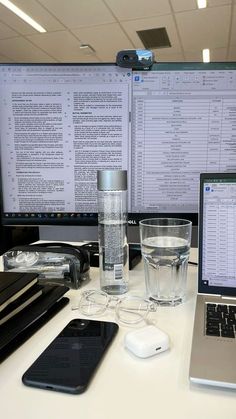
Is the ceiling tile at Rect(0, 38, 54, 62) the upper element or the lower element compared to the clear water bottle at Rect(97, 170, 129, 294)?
upper

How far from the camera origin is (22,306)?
19.2 inches

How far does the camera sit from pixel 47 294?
0.55 metres

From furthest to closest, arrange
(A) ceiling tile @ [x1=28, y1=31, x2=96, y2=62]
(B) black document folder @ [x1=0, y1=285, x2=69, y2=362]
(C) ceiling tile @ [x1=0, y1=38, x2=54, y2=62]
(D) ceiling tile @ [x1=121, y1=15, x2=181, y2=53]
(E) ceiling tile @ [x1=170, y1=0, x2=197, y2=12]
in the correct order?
(C) ceiling tile @ [x1=0, y1=38, x2=54, y2=62], (A) ceiling tile @ [x1=28, y1=31, x2=96, y2=62], (D) ceiling tile @ [x1=121, y1=15, x2=181, y2=53], (E) ceiling tile @ [x1=170, y1=0, x2=197, y2=12], (B) black document folder @ [x1=0, y1=285, x2=69, y2=362]

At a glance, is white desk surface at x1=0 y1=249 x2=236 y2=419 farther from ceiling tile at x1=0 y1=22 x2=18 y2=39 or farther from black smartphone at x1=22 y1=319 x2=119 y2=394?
ceiling tile at x1=0 y1=22 x2=18 y2=39

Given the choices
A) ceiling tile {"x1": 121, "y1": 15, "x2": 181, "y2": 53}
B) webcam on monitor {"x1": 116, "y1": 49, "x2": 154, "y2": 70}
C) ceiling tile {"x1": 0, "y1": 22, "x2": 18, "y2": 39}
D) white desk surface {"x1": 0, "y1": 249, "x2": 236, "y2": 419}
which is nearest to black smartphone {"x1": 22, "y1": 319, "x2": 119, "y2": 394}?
white desk surface {"x1": 0, "y1": 249, "x2": 236, "y2": 419}

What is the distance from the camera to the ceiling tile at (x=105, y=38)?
3535 mm

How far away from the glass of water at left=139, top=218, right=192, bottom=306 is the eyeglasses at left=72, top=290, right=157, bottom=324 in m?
0.04

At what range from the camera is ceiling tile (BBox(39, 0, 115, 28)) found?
116 inches

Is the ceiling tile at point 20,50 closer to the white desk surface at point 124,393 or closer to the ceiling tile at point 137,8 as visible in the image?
the ceiling tile at point 137,8

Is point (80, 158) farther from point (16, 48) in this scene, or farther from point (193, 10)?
point (16, 48)

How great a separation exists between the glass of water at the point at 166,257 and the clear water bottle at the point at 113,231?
47 mm

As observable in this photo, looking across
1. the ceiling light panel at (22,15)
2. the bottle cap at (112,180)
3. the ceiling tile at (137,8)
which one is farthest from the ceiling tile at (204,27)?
the bottle cap at (112,180)

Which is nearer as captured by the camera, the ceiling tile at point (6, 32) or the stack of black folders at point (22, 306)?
the stack of black folders at point (22, 306)

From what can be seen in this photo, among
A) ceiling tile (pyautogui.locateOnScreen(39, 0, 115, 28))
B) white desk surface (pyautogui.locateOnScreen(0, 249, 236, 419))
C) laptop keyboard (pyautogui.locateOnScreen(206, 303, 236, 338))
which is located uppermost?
ceiling tile (pyautogui.locateOnScreen(39, 0, 115, 28))
